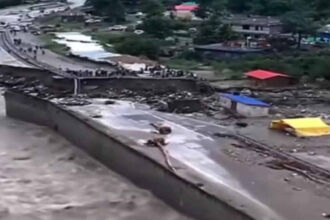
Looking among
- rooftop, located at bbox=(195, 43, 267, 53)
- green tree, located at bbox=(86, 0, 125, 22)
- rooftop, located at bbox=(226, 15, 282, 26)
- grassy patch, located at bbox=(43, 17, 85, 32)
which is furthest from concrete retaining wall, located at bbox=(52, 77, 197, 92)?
green tree, located at bbox=(86, 0, 125, 22)

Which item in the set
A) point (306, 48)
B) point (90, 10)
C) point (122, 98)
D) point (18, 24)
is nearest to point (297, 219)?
point (122, 98)

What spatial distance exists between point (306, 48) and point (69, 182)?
20.4 m

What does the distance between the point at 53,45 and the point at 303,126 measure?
18.5 meters

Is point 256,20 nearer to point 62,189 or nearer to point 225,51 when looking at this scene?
point 225,51

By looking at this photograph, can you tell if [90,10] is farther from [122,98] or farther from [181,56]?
[122,98]

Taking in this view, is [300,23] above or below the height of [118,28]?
above

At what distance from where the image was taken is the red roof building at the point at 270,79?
2255 cm

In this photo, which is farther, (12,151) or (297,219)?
(12,151)

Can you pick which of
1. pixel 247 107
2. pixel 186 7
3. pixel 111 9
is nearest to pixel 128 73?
pixel 247 107

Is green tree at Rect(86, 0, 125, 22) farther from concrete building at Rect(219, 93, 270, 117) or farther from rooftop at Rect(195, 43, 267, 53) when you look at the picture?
concrete building at Rect(219, 93, 270, 117)

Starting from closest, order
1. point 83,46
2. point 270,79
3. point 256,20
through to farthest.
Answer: point 270,79, point 83,46, point 256,20

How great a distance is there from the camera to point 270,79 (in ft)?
74.1

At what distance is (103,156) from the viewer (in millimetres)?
14875

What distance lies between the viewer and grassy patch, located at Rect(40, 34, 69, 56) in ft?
100
